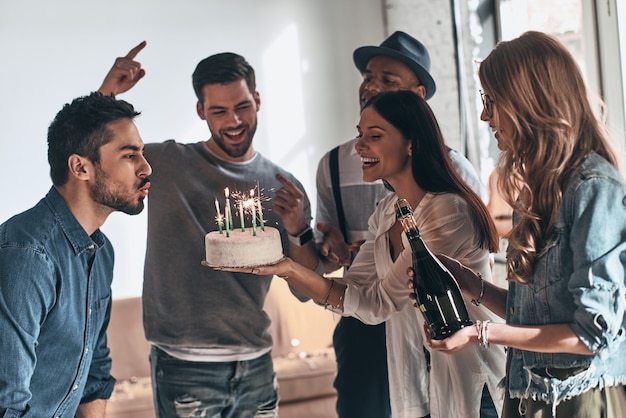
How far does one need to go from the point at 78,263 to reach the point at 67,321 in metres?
0.15

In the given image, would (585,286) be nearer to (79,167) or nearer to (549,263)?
(549,263)

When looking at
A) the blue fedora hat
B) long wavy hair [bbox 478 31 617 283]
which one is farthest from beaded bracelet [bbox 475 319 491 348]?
the blue fedora hat

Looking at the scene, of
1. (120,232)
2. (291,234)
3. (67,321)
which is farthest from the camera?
(120,232)

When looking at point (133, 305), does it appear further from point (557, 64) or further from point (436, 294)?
point (557, 64)

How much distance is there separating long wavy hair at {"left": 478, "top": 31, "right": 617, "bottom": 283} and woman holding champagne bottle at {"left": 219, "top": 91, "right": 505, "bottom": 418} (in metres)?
0.44

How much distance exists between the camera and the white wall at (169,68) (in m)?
4.17

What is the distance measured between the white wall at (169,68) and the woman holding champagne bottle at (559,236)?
3.00 m

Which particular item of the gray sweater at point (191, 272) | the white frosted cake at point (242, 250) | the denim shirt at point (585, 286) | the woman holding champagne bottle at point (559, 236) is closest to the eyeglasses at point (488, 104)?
the woman holding champagne bottle at point (559, 236)

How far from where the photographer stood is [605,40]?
3393 millimetres

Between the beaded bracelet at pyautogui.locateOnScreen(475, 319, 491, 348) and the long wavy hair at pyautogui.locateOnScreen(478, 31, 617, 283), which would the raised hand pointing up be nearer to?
the long wavy hair at pyautogui.locateOnScreen(478, 31, 617, 283)

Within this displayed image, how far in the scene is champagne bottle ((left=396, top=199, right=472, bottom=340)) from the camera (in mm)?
1761

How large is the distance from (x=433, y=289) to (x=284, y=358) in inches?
93.0

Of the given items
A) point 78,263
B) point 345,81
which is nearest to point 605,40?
point 345,81

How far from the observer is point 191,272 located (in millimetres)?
2506
